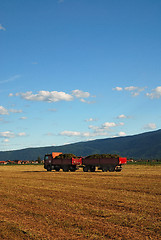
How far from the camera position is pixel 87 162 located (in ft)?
129

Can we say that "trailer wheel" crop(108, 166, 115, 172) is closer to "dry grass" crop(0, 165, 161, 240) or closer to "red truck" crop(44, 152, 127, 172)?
"red truck" crop(44, 152, 127, 172)

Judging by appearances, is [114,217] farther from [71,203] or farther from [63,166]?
[63,166]

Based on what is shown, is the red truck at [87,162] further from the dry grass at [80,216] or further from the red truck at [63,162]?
the dry grass at [80,216]

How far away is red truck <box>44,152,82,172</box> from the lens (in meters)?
40.2

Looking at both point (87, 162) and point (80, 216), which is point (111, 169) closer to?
point (87, 162)

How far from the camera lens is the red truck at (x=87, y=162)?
1469 inches

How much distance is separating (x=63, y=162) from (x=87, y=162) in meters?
3.85

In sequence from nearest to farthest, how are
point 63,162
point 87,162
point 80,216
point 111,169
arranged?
point 80,216
point 111,169
point 87,162
point 63,162

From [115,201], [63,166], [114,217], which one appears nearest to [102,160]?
[63,166]

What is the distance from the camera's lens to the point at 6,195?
55.4 ft

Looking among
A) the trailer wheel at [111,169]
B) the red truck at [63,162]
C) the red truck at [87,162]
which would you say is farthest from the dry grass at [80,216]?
the red truck at [63,162]

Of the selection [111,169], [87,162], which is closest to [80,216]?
[111,169]

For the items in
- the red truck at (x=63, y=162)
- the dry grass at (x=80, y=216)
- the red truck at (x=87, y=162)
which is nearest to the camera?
the dry grass at (x=80, y=216)

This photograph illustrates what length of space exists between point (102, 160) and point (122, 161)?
107 inches
